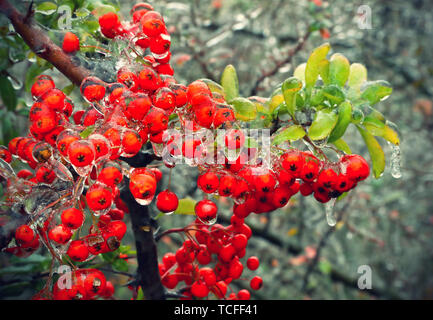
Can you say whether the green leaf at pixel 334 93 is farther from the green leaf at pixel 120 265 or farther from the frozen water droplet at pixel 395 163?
the green leaf at pixel 120 265

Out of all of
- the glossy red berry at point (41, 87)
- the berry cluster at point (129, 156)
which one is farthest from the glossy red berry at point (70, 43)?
the glossy red berry at point (41, 87)

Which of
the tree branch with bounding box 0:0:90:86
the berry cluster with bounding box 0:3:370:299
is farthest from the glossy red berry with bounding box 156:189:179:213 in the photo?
the tree branch with bounding box 0:0:90:86

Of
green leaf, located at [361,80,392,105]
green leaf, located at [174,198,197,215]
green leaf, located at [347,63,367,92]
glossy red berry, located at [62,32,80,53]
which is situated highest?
glossy red berry, located at [62,32,80,53]

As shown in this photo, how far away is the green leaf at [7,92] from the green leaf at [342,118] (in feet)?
4.94

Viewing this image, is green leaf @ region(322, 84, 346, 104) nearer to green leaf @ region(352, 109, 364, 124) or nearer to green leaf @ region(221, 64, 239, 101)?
green leaf @ region(352, 109, 364, 124)

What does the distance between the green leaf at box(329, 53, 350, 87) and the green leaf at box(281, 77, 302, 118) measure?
0.68 ft

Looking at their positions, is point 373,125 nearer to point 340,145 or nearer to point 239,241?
point 340,145

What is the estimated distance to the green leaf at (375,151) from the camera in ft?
4.72

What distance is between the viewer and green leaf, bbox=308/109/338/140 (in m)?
1.25

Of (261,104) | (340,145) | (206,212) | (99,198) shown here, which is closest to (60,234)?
(99,198)

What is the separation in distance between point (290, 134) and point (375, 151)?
1.33 feet
